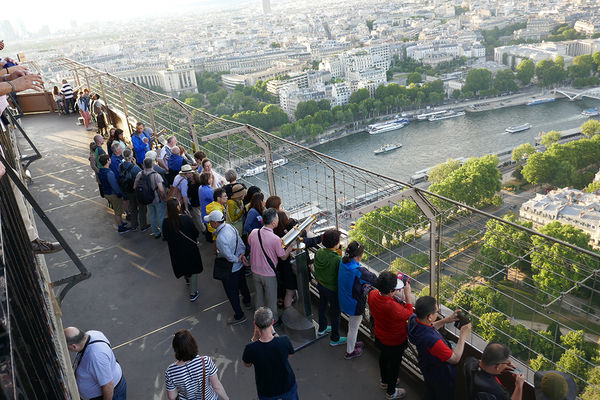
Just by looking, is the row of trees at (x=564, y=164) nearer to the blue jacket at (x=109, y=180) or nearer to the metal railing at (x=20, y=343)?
the blue jacket at (x=109, y=180)

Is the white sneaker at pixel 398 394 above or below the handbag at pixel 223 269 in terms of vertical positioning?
below

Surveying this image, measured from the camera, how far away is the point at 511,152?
31.9m

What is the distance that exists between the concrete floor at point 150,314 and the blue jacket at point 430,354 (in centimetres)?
36

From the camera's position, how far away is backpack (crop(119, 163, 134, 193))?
3.08m

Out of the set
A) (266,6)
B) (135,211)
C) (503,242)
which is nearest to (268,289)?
(503,242)

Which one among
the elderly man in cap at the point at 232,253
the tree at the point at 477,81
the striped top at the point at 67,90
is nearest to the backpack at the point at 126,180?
the elderly man in cap at the point at 232,253

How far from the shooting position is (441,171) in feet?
93.2

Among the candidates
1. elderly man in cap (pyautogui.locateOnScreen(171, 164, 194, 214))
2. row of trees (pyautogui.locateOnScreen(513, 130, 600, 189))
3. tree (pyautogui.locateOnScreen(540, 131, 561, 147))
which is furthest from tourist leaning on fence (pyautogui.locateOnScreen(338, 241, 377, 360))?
tree (pyautogui.locateOnScreen(540, 131, 561, 147))

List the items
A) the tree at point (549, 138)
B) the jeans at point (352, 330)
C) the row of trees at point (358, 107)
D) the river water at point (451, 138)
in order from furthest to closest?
the row of trees at point (358, 107)
the river water at point (451, 138)
the tree at point (549, 138)
the jeans at point (352, 330)

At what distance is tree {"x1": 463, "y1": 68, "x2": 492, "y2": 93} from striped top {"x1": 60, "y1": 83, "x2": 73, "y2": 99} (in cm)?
4268

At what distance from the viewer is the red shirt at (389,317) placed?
162 cm

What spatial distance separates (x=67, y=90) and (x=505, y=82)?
44130mm

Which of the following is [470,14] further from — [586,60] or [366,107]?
[366,107]

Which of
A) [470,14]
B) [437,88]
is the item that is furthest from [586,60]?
[470,14]
